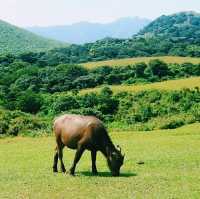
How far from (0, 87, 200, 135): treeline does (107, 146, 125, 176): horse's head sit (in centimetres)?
3870

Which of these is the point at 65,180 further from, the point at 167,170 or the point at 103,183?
the point at 167,170

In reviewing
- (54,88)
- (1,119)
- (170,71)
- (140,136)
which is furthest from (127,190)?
(170,71)

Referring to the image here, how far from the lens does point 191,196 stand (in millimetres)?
17781

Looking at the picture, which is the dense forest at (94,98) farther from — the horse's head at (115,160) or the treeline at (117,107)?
the horse's head at (115,160)

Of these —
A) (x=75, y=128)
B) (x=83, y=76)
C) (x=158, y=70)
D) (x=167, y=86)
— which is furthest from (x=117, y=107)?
(x=75, y=128)

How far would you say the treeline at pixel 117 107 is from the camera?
6506cm

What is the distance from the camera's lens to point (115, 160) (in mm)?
21828

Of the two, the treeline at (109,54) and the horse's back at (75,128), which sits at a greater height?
the horse's back at (75,128)

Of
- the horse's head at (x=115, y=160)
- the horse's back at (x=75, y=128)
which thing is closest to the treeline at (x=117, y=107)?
the horse's back at (x=75, y=128)

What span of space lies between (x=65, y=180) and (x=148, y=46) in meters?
A: 144

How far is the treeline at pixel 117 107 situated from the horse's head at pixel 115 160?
3870 cm

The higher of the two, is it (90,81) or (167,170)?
(167,170)

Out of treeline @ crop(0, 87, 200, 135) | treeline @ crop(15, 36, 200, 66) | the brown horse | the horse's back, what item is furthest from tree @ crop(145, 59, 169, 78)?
the brown horse

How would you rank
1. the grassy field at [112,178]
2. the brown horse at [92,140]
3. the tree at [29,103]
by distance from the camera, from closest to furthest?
the grassy field at [112,178]
the brown horse at [92,140]
the tree at [29,103]
